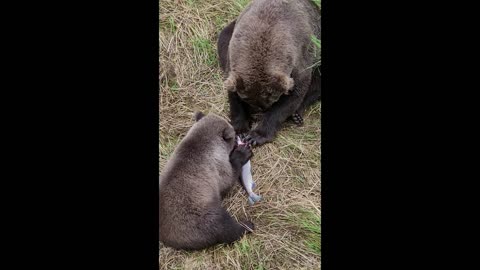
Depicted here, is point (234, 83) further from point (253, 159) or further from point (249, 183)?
point (249, 183)

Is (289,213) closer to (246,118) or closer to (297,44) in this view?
(246,118)

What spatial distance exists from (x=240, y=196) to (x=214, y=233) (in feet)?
2.49

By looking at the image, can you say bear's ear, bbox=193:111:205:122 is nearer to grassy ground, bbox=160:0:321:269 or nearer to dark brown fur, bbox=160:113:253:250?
dark brown fur, bbox=160:113:253:250

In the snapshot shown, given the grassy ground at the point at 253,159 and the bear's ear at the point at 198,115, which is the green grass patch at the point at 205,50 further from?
the bear's ear at the point at 198,115

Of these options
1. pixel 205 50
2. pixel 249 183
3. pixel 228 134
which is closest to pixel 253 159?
pixel 249 183

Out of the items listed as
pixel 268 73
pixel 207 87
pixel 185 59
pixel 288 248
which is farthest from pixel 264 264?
pixel 185 59

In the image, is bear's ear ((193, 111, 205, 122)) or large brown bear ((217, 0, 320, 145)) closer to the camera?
large brown bear ((217, 0, 320, 145))

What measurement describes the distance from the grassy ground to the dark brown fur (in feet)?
0.72

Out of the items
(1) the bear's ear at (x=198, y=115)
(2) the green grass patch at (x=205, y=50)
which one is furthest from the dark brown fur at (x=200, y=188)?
(2) the green grass patch at (x=205, y=50)

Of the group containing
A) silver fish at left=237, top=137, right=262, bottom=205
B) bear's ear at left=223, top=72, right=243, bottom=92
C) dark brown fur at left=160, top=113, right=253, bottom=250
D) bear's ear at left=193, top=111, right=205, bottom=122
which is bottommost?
silver fish at left=237, top=137, right=262, bottom=205

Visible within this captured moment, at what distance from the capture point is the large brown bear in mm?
5195

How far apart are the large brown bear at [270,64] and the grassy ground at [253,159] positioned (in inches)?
9.3

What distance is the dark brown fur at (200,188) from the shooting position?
4566 mm

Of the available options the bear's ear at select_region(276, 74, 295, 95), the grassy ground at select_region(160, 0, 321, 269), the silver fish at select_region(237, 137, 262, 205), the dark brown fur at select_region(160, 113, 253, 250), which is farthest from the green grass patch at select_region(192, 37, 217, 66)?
the silver fish at select_region(237, 137, 262, 205)
